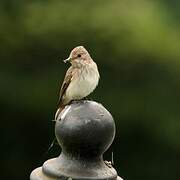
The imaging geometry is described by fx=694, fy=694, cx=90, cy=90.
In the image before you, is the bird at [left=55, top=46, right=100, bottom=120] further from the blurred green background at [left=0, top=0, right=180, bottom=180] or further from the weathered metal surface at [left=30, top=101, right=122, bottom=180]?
the blurred green background at [left=0, top=0, right=180, bottom=180]

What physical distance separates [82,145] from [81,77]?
2.38m

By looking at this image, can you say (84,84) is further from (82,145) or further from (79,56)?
(82,145)

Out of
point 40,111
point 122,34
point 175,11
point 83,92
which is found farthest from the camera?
point 175,11

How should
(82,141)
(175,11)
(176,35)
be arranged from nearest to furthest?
(82,141) < (176,35) < (175,11)

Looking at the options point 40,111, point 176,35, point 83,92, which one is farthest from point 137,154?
point 83,92

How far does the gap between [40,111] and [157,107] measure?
1354 millimetres

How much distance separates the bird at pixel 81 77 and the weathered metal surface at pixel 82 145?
2145 mm

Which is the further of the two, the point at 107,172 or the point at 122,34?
the point at 122,34

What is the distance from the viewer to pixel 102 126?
90.7 inches

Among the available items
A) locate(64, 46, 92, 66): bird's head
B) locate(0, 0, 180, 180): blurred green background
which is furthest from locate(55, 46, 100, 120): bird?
locate(0, 0, 180, 180): blurred green background

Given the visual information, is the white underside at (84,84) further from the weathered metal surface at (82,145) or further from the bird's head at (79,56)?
the weathered metal surface at (82,145)

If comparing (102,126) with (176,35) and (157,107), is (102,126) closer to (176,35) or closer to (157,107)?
(157,107)

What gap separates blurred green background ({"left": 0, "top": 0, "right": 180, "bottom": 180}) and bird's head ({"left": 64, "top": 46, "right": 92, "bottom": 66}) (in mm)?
3051

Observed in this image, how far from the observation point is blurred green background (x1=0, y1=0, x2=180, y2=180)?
781 cm
